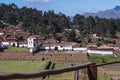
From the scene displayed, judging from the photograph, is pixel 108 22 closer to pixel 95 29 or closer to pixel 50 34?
pixel 95 29

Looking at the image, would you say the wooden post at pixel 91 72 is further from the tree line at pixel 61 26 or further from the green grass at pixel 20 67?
the tree line at pixel 61 26

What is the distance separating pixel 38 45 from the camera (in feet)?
174

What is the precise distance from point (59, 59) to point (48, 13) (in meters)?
58.5

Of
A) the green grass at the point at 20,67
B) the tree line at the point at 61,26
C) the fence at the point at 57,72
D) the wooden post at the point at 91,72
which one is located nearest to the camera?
the fence at the point at 57,72

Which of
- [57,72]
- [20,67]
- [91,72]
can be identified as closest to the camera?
[57,72]

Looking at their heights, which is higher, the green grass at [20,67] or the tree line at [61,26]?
the tree line at [61,26]

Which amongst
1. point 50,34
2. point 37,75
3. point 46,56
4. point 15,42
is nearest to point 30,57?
point 46,56

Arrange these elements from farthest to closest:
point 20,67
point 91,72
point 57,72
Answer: point 20,67, point 91,72, point 57,72

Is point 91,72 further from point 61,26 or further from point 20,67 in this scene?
point 61,26

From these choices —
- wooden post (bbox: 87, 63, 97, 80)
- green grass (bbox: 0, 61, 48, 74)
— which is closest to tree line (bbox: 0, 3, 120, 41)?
green grass (bbox: 0, 61, 48, 74)

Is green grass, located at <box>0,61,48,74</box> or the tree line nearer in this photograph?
green grass, located at <box>0,61,48,74</box>

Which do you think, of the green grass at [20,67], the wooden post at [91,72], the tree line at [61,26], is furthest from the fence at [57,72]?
the tree line at [61,26]

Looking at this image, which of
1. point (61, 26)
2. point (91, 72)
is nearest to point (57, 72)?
point (91, 72)

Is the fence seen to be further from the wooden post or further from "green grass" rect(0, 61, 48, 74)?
"green grass" rect(0, 61, 48, 74)
